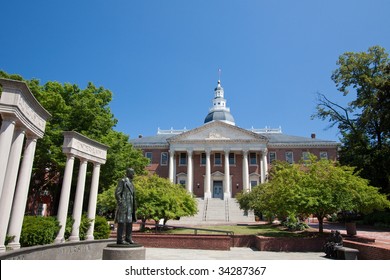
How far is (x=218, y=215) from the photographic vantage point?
36094 millimetres

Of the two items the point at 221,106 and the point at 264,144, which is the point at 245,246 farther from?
the point at 221,106

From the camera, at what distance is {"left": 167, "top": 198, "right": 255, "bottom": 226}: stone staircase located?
109ft

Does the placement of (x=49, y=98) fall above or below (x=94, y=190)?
above

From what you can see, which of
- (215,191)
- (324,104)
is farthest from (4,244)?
(215,191)

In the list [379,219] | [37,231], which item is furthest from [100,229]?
[379,219]

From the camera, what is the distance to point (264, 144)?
1887 inches

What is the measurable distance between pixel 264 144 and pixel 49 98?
113ft

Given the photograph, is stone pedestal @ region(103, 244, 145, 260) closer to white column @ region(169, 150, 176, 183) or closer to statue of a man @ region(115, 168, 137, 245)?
statue of a man @ region(115, 168, 137, 245)

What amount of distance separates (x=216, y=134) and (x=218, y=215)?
16.3m

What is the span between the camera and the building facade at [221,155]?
47875 mm

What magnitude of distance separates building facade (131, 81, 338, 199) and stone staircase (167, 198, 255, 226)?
4831mm

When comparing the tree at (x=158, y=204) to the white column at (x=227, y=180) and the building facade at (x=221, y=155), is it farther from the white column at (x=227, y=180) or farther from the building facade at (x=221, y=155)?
the building facade at (x=221, y=155)

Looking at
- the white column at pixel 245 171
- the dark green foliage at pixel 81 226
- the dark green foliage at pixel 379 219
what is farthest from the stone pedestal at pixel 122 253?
the white column at pixel 245 171

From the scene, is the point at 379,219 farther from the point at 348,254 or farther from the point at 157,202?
the point at 157,202
